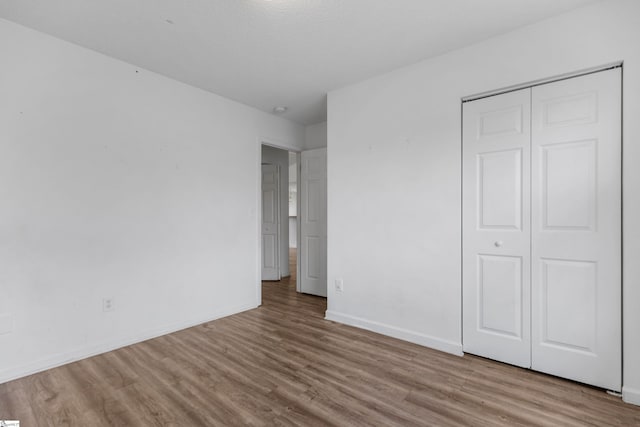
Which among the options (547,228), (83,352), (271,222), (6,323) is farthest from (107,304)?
(547,228)

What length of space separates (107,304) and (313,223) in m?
2.68

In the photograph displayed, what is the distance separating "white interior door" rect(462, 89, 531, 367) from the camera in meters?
2.29

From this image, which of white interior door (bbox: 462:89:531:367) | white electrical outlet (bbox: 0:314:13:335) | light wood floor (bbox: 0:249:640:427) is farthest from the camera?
white interior door (bbox: 462:89:531:367)

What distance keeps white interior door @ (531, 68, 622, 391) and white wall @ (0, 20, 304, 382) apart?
10.2 feet

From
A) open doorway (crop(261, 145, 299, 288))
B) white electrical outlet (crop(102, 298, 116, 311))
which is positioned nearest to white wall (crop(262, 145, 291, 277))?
open doorway (crop(261, 145, 299, 288))

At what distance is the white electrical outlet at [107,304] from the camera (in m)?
2.58

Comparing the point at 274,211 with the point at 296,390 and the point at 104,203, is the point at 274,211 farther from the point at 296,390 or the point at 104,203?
the point at 296,390

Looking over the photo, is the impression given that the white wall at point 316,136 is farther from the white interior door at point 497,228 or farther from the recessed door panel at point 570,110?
the recessed door panel at point 570,110

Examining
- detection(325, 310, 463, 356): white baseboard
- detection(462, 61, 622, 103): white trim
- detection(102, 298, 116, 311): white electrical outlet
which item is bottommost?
detection(325, 310, 463, 356): white baseboard

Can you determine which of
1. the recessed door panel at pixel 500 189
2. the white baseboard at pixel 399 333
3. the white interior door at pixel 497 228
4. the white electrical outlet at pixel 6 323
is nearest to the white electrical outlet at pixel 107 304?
the white electrical outlet at pixel 6 323

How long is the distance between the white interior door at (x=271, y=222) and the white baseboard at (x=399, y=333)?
90.6 inches

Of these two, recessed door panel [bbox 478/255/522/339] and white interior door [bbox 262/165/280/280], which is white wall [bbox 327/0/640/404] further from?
white interior door [bbox 262/165/280/280]

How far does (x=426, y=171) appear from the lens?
8.97 ft

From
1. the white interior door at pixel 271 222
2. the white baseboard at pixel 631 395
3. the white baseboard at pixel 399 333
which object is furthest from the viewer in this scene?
the white interior door at pixel 271 222
